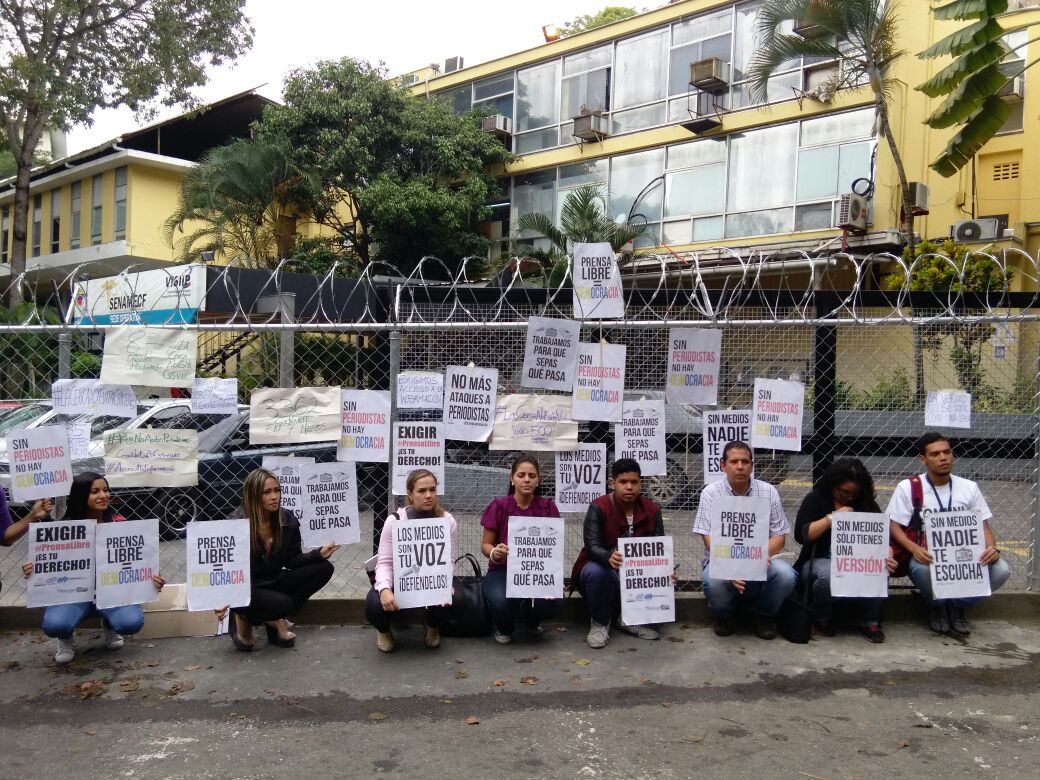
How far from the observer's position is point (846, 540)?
533 cm

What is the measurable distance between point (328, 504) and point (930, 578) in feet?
12.1

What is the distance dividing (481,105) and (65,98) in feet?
33.2

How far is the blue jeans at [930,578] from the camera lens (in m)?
5.41

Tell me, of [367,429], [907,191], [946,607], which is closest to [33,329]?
[367,429]

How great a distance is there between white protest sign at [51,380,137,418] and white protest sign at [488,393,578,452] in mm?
2359

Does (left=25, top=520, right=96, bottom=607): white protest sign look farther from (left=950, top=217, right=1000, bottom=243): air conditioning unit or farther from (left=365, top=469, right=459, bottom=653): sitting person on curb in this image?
(left=950, top=217, right=1000, bottom=243): air conditioning unit

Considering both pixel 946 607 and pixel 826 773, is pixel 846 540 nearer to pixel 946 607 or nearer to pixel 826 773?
pixel 946 607

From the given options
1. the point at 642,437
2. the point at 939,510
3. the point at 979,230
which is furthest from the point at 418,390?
the point at 979,230

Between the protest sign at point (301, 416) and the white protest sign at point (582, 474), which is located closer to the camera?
the protest sign at point (301, 416)

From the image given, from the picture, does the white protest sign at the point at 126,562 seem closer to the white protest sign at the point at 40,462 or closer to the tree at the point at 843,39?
the white protest sign at the point at 40,462

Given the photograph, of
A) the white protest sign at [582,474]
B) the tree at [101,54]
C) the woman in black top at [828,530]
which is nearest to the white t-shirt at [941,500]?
the woman in black top at [828,530]

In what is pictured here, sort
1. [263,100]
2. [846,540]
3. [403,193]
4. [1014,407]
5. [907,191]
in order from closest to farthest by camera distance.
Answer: [846,540] < [1014,407] < [907,191] < [403,193] < [263,100]

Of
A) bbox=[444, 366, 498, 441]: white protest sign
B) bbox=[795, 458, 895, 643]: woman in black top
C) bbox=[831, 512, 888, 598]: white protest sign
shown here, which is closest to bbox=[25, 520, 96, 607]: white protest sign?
bbox=[444, 366, 498, 441]: white protest sign

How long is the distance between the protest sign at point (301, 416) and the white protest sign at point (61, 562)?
3.66 feet
